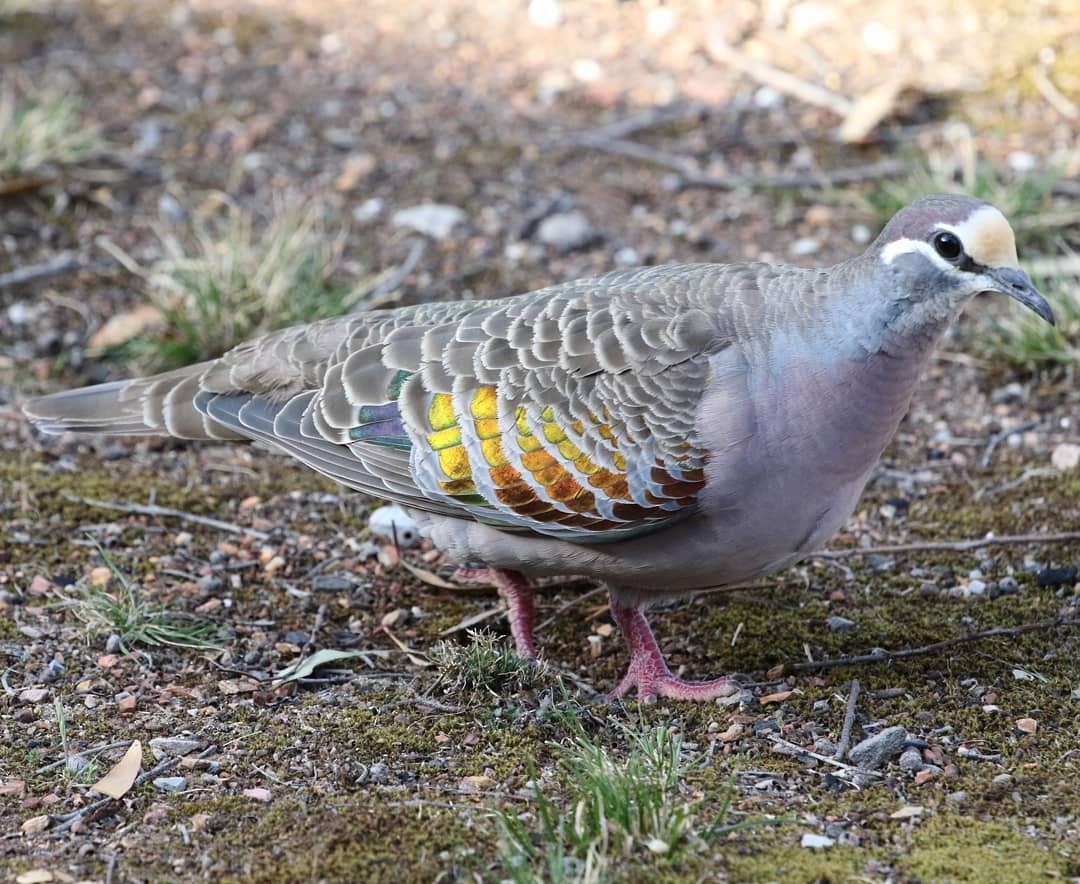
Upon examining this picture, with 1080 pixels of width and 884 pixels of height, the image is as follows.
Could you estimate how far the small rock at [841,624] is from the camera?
4570 millimetres

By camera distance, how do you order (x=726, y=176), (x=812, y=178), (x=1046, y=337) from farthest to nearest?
(x=726, y=176)
(x=812, y=178)
(x=1046, y=337)

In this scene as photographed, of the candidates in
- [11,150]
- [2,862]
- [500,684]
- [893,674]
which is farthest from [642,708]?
[11,150]

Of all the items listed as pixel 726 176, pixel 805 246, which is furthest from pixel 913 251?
pixel 726 176

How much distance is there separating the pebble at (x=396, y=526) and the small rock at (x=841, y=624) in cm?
156

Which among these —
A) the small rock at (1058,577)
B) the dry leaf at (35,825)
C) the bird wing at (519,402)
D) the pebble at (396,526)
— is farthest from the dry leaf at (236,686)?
the small rock at (1058,577)

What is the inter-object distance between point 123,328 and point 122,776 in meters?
3.13

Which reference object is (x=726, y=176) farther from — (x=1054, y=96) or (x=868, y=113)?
(x=1054, y=96)

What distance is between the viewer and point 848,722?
3.94 m

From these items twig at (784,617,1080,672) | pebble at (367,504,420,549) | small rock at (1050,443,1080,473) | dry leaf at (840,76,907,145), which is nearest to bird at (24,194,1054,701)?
twig at (784,617,1080,672)

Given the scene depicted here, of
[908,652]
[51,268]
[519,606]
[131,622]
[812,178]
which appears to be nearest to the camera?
[908,652]

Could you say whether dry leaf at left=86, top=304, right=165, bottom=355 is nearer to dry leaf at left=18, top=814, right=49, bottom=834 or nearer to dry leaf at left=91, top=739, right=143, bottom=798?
dry leaf at left=91, top=739, right=143, bottom=798

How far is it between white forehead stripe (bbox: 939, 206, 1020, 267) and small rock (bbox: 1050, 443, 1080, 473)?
2012 mm

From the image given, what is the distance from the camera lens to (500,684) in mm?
4211

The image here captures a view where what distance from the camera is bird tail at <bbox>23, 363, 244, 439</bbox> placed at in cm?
474
